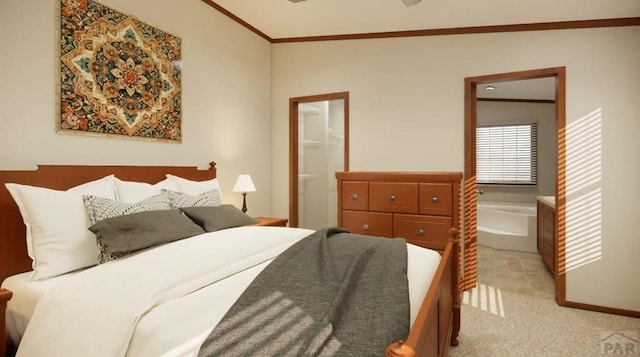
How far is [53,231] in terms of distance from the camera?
5.96 feet

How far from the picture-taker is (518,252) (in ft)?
16.2

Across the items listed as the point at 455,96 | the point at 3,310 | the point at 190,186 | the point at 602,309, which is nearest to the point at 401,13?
the point at 455,96

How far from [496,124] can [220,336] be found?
6.31m

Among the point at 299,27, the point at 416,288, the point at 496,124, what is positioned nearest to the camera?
the point at 416,288

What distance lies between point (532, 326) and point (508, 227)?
287cm

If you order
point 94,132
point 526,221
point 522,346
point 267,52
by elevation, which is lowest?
point 522,346

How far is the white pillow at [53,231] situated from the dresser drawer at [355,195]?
7.29 feet

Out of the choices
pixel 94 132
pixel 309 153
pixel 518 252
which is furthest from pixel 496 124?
pixel 94 132

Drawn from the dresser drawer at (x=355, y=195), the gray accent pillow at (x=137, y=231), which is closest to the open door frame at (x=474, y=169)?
the dresser drawer at (x=355, y=195)

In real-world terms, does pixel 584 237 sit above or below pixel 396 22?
below

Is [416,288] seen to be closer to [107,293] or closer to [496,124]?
[107,293]

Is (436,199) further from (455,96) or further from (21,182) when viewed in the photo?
(21,182)

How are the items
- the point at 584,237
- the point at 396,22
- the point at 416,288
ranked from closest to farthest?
the point at 416,288 < the point at 584,237 < the point at 396,22

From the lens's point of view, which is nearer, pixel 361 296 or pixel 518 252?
pixel 361 296
